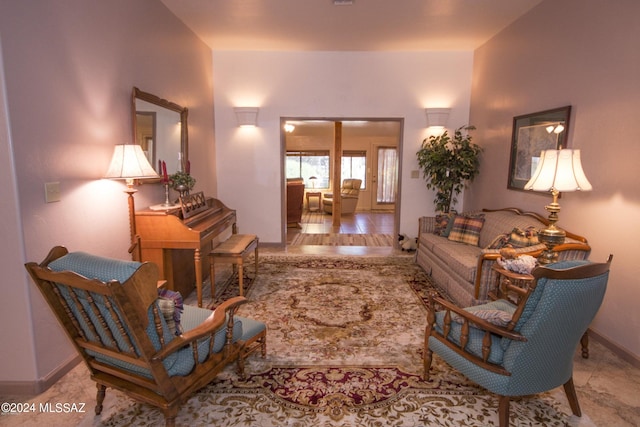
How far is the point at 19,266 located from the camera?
203 cm

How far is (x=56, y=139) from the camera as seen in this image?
87.3 inches

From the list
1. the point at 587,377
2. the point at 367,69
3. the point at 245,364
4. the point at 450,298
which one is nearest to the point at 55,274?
the point at 245,364

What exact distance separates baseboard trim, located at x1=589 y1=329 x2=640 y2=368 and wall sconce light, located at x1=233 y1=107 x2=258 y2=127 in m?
4.57

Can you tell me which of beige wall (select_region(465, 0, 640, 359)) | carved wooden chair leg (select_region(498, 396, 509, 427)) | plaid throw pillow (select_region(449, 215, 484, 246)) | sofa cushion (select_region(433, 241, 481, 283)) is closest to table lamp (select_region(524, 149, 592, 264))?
beige wall (select_region(465, 0, 640, 359))

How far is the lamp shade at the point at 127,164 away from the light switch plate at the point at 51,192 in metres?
Answer: 0.36

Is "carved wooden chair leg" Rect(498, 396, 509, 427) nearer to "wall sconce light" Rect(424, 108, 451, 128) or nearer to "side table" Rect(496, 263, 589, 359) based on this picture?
"side table" Rect(496, 263, 589, 359)

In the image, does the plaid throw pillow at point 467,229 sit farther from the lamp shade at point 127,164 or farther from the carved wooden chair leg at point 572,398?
the lamp shade at point 127,164

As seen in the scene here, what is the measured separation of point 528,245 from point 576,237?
1.17ft

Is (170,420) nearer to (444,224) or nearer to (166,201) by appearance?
(166,201)

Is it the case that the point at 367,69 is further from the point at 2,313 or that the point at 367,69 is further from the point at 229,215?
the point at 2,313

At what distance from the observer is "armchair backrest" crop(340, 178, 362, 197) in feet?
32.2

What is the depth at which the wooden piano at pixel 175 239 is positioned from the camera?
A: 10.2 feet

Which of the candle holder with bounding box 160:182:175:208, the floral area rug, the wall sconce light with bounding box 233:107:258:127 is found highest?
the wall sconce light with bounding box 233:107:258:127

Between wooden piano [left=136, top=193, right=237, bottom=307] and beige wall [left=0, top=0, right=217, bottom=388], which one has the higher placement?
beige wall [left=0, top=0, right=217, bottom=388]
